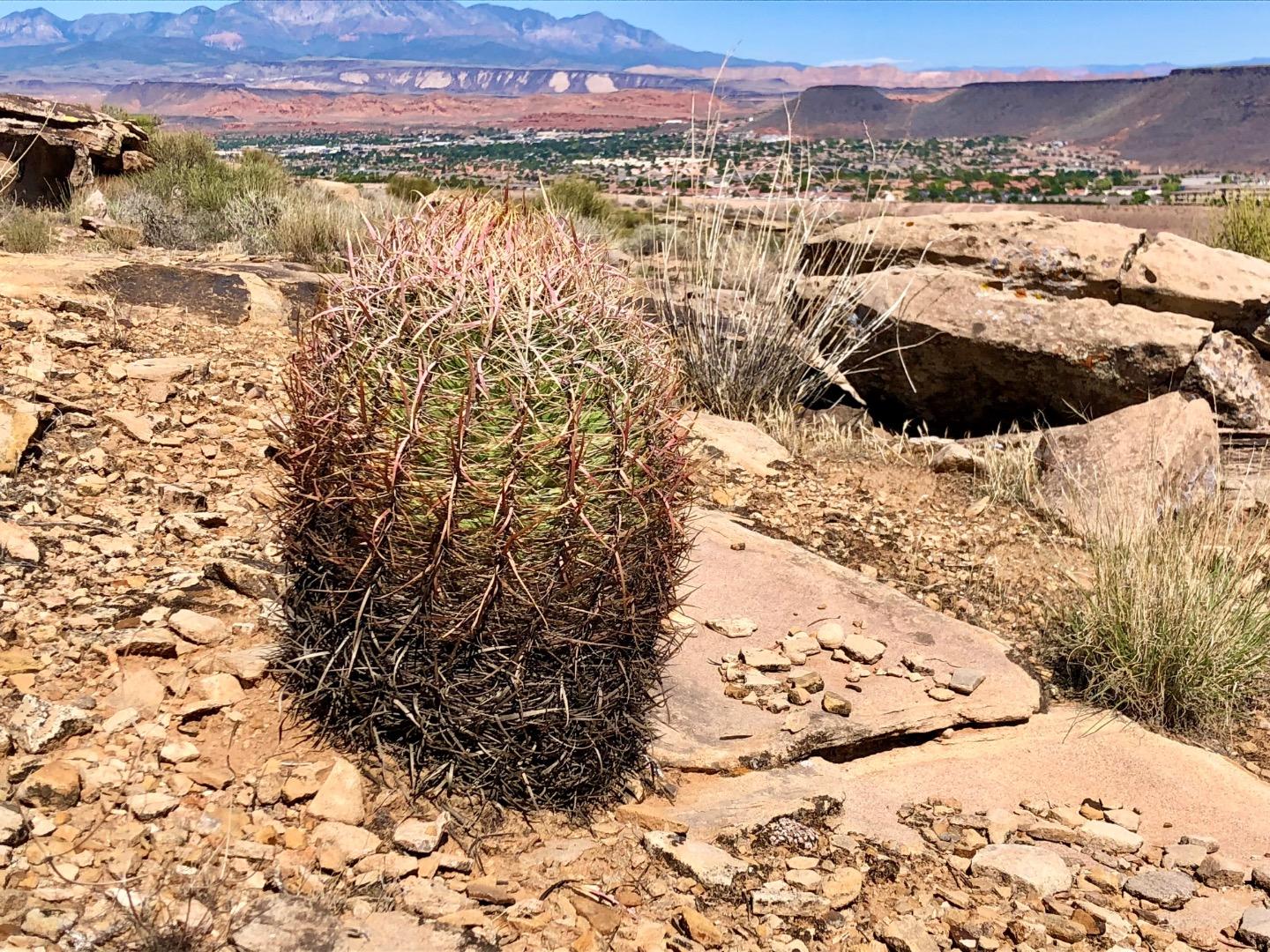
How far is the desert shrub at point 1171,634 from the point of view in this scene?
13.4 ft

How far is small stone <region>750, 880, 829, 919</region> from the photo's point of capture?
278 cm

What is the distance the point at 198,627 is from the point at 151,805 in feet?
2.84

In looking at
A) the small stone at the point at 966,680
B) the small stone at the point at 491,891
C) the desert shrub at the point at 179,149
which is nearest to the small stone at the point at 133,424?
the small stone at the point at 491,891

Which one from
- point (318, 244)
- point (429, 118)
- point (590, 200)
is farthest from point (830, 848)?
point (429, 118)

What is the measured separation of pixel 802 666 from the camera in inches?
160

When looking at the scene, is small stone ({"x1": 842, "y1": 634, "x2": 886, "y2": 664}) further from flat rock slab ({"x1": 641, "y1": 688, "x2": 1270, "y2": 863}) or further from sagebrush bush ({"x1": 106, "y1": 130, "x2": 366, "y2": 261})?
sagebrush bush ({"x1": 106, "y1": 130, "x2": 366, "y2": 261})

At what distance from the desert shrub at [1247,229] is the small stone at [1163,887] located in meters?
7.78

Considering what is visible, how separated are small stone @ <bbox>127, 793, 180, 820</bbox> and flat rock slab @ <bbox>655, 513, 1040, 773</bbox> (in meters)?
1.42

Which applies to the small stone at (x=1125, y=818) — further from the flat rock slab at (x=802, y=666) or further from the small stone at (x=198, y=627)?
the small stone at (x=198, y=627)

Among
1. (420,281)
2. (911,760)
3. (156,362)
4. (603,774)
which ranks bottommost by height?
(911,760)

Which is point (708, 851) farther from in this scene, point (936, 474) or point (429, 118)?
point (429, 118)

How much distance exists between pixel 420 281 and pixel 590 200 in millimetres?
12537

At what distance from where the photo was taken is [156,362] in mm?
5285

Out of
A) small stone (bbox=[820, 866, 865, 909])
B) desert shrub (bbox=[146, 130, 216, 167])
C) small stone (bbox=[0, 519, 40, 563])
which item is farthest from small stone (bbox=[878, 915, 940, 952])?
desert shrub (bbox=[146, 130, 216, 167])
